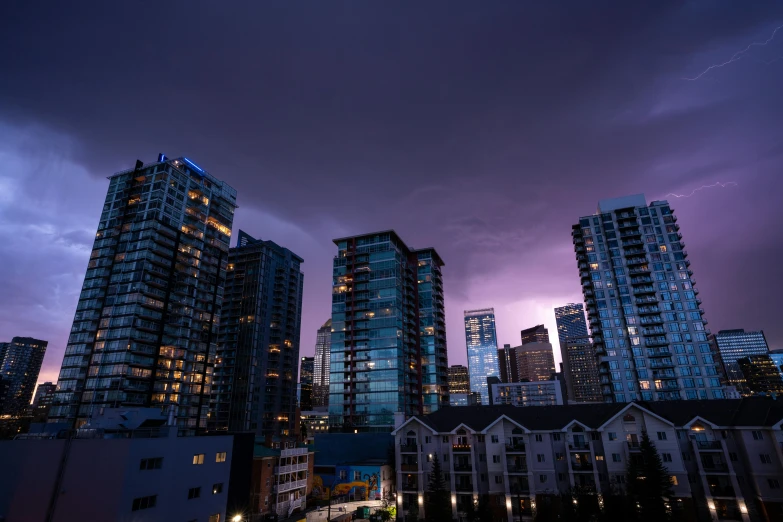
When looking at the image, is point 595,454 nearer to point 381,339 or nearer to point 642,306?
point 381,339

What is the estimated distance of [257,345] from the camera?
6412 inches

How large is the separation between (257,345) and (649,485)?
136260mm

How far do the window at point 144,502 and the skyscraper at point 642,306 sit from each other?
120 metres

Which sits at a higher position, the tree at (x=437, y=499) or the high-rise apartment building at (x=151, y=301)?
the high-rise apartment building at (x=151, y=301)

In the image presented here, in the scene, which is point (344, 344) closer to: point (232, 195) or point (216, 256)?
point (216, 256)

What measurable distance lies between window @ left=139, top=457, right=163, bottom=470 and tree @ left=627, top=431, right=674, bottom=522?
63.1 meters

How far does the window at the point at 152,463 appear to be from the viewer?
4694cm

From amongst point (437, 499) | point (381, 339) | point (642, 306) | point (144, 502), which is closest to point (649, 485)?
point (437, 499)

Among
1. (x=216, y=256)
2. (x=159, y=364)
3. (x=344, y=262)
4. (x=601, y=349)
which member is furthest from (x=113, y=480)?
(x=601, y=349)

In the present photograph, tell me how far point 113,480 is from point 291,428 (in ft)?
431

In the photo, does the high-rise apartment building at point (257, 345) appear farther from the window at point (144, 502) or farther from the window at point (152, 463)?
the window at point (144, 502)

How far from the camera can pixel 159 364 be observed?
4274 inches

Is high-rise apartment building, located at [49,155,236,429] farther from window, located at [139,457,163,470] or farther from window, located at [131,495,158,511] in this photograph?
window, located at [131,495,158,511]

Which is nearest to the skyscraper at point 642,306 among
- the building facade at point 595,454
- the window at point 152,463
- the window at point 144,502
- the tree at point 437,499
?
the building facade at point 595,454
